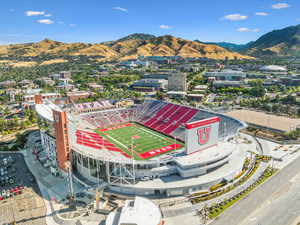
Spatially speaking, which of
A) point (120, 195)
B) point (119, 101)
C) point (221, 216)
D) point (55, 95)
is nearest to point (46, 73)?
point (55, 95)

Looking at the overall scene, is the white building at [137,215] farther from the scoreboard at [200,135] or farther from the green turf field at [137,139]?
the green turf field at [137,139]

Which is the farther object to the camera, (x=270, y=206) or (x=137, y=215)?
(x=270, y=206)

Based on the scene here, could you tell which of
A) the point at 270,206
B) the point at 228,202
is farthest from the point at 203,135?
the point at 270,206

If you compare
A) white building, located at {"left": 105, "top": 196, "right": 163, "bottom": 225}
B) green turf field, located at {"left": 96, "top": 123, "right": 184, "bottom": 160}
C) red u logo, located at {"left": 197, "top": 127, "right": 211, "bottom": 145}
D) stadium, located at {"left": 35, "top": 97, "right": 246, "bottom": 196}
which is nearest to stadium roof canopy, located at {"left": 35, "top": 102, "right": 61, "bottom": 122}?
stadium, located at {"left": 35, "top": 97, "right": 246, "bottom": 196}

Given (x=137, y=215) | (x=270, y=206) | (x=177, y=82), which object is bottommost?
(x=270, y=206)

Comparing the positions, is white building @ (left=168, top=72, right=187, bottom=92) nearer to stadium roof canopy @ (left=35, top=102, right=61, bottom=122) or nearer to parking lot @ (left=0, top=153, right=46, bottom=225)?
stadium roof canopy @ (left=35, top=102, right=61, bottom=122)

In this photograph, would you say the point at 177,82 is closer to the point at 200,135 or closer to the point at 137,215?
the point at 200,135

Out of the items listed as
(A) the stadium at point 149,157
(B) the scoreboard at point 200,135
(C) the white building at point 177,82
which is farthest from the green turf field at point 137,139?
(C) the white building at point 177,82
